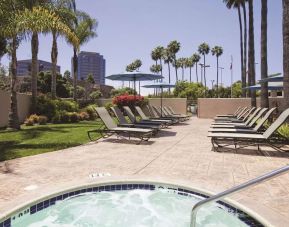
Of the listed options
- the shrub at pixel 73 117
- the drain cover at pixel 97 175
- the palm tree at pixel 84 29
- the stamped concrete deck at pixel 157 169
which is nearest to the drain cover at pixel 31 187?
the stamped concrete deck at pixel 157 169

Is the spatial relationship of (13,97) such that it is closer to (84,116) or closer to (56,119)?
(56,119)

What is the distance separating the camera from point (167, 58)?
84.5 m

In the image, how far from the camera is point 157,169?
714 cm

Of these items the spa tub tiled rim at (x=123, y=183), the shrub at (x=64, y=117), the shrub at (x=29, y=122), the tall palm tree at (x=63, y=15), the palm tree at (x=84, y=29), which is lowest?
the spa tub tiled rim at (x=123, y=183)

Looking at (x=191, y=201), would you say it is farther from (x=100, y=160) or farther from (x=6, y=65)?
(x=6, y=65)

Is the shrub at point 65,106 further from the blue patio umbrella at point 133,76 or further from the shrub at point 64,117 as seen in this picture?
the blue patio umbrella at point 133,76

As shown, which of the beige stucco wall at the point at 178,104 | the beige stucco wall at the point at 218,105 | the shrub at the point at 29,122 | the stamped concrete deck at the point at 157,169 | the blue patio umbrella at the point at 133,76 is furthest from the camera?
the beige stucco wall at the point at 178,104

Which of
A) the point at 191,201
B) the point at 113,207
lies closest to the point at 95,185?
the point at 113,207

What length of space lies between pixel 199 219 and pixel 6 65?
42.9 metres

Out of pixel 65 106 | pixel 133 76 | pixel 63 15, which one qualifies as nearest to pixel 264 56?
pixel 133 76

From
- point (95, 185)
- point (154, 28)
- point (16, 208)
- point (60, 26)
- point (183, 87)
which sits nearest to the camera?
point (16, 208)

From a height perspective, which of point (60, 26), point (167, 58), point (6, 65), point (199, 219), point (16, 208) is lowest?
point (199, 219)

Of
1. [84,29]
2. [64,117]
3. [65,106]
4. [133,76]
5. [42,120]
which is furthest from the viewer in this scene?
[84,29]

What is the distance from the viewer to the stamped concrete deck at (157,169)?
200 inches
